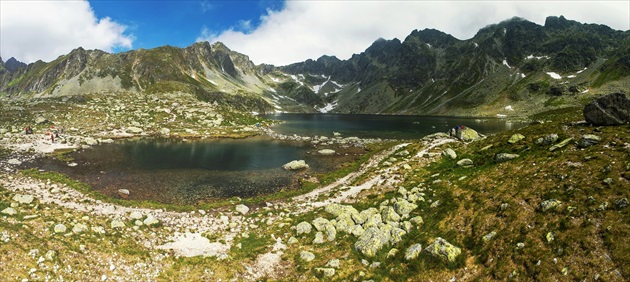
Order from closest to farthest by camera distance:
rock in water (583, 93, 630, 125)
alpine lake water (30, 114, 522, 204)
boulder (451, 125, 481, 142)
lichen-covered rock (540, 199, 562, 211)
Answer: lichen-covered rock (540, 199, 562, 211)
rock in water (583, 93, 630, 125)
alpine lake water (30, 114, 522, 204)
boulder (451, 125, 481, 142)

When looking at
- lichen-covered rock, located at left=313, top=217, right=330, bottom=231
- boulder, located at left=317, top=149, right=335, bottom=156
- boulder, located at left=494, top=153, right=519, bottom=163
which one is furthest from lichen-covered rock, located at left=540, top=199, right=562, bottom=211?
boulder, located at left=317, top=149, right=335, bottom=156

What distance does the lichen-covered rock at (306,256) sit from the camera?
24.5 meters

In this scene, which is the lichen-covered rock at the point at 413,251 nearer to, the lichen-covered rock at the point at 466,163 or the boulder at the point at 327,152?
the lichen-covered rock at the point at 466,163

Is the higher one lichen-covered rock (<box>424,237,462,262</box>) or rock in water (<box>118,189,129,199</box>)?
lichen-covered rock (<box>424,237,462,262</box>)

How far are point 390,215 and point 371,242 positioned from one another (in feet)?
18.3

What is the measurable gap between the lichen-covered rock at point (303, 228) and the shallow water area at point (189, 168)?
54.3ft

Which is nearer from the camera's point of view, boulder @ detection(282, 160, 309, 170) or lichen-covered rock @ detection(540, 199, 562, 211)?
lichen-covered rock @ detection(540, 199, 562, 211)

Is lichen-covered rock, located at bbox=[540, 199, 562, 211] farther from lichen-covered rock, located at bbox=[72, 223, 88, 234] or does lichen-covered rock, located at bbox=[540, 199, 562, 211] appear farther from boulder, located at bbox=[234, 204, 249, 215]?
lichen-covered rock, located at bbox=[72, 223, 88, 234]

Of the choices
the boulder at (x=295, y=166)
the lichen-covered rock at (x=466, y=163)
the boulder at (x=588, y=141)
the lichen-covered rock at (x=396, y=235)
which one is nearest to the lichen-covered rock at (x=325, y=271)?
the lichen-covered rock at (x=396, y=235)

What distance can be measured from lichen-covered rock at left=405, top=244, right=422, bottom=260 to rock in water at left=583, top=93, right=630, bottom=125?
28698 mm

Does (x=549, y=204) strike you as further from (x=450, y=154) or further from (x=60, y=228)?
(x=60, y=228)

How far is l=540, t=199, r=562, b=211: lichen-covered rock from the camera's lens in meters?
21.4

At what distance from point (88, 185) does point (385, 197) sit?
41.7m

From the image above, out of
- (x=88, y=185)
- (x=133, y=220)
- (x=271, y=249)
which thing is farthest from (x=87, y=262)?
(x=88, y=185)
